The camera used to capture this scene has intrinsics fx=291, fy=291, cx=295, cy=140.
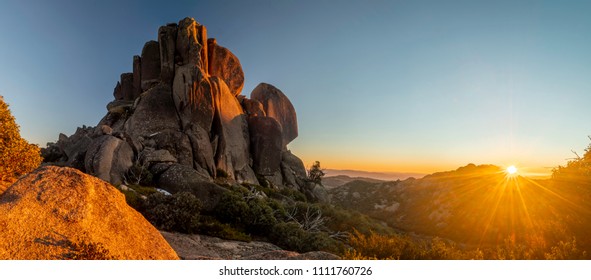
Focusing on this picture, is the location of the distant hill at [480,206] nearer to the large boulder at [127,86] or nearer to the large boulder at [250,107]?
the large boulder at [250,107]

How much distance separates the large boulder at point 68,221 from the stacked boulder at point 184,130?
12.6m

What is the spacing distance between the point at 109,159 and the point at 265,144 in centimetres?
2415

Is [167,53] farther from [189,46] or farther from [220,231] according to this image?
[220,231]

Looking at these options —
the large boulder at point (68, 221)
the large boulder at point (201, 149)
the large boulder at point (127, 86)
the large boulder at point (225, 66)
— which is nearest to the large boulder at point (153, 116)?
the large boulder at point (201, 149)

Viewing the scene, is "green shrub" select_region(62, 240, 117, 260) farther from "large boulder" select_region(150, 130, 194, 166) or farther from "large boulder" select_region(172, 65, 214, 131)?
"large boulder" select_region(172, 65, 214, 131)

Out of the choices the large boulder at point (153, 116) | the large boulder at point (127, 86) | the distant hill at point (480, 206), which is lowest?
the distant hill at point (480, 206)

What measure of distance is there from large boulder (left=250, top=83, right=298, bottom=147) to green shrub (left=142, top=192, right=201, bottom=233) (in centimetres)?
5016

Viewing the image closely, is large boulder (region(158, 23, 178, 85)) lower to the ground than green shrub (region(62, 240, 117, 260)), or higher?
higher

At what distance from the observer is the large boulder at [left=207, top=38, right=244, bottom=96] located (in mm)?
47250

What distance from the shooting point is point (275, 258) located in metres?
7.17

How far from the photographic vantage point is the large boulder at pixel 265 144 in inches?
1800

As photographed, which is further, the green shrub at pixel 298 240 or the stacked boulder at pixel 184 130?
the stacked boulder at pixel 184 130

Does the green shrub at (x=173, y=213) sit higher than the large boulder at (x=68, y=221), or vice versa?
the large boulder at (x=68, y=221)

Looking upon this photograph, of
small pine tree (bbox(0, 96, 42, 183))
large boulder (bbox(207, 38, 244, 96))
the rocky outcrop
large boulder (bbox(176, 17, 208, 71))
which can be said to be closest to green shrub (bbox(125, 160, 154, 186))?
the rocky outcrop
